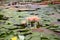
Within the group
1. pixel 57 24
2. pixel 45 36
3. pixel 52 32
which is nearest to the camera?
pixel 45 36

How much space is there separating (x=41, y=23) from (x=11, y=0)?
96.6 inches

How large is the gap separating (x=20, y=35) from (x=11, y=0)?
9.14ft

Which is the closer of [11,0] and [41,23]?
[41,23]

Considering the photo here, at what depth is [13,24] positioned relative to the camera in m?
1.75

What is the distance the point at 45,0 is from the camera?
3.98 metres

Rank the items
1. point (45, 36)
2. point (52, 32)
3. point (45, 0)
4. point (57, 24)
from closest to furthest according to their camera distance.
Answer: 1. point (45, 36)
2. point (52, 32)
3. point (57, 24)
4. point (45, 0)

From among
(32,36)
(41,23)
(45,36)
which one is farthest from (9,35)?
(41,23)

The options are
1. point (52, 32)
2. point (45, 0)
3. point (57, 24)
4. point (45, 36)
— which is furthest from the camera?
point (45, 0)

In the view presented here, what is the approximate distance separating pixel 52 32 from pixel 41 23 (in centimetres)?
32

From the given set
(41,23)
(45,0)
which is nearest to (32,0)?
(45,0)

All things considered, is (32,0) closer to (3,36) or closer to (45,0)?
(45,0)

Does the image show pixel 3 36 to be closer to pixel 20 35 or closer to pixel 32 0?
pixel 20 35

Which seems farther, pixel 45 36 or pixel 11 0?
pixel 11 0

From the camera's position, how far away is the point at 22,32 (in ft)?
4.89
